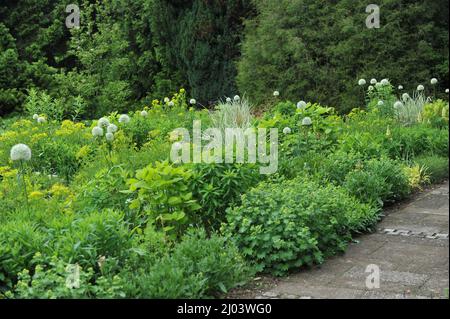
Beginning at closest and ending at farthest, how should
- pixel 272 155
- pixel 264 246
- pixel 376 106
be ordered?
pixel 264 246 → pixel 272 155 → pixel 376 106

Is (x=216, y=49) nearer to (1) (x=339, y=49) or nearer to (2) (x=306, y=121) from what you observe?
(1) (x=339, y=49)

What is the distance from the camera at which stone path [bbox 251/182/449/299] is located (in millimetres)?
3984

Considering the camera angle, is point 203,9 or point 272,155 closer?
point 272,155

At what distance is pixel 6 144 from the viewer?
26.3 feet

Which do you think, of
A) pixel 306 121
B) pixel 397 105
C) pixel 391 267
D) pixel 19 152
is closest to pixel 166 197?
pixel 19 152

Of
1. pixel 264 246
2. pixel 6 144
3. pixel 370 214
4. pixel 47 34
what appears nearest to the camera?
pixel 264 246

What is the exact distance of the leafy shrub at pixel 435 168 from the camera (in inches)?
279

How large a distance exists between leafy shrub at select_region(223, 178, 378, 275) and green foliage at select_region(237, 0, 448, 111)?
7313mm

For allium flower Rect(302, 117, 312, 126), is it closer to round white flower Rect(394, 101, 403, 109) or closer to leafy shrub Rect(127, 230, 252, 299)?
round white flower Rect(394, 101, 403, 109)

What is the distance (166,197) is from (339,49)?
805 centimetres

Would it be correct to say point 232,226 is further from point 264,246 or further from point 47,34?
point 47,34
